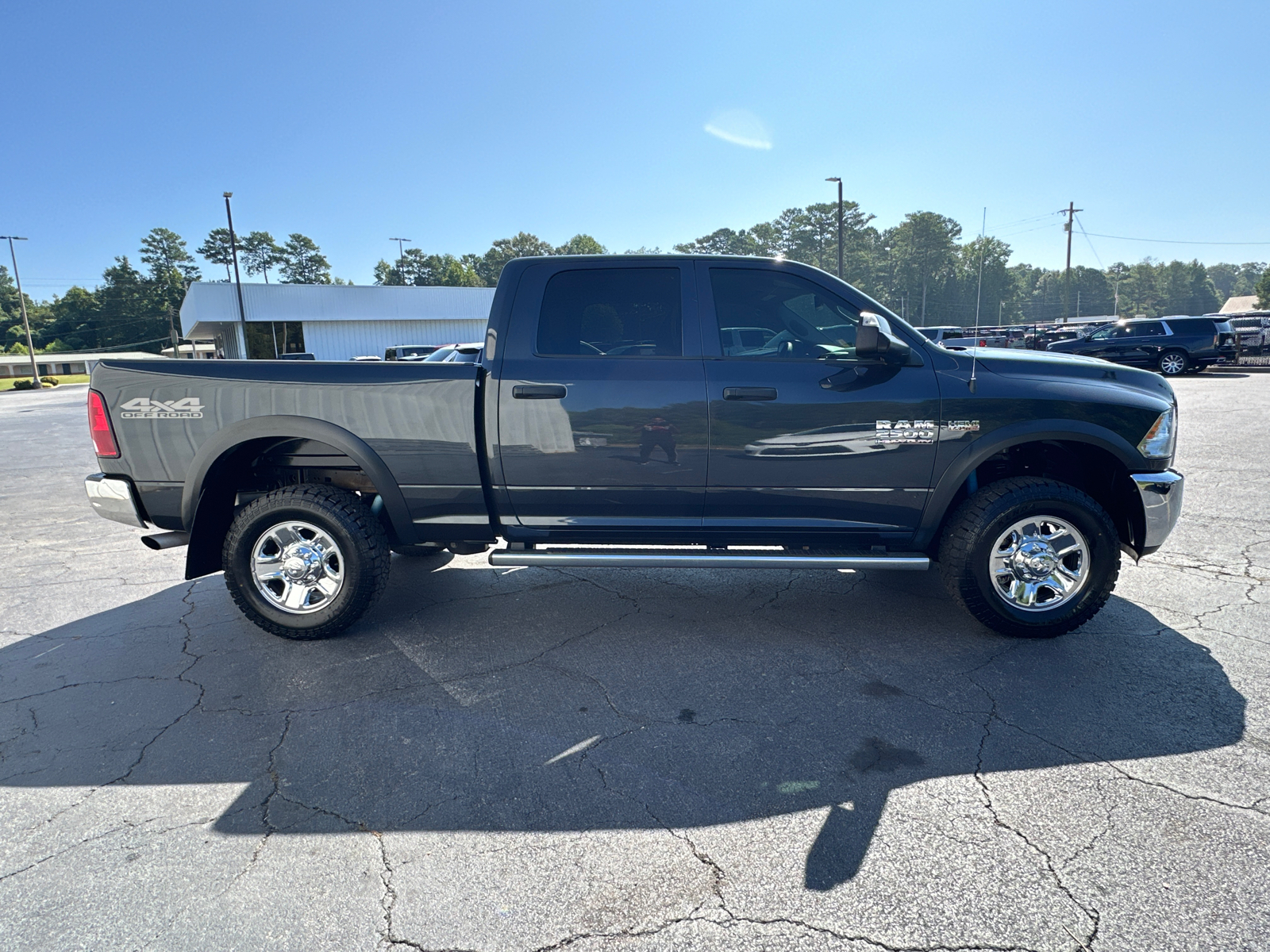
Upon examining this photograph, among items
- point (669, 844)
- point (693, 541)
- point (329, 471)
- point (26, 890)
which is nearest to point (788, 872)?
point (669, 844)

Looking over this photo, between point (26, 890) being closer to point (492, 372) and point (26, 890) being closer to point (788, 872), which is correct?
point (788, 872)

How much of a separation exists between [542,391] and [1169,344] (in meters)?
25.0

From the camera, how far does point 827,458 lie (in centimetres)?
388

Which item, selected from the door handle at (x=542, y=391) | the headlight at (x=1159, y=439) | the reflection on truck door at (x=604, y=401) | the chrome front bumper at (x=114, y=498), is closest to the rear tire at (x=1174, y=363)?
the headlight at (x=1159, y=439)

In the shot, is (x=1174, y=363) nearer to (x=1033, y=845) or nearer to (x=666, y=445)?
(x=666, y=445)

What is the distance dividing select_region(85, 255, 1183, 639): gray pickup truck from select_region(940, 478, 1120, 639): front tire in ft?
0.04

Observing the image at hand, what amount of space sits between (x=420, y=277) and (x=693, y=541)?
135594 millimetres

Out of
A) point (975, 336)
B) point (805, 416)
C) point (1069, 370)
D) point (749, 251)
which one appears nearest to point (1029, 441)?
point (1069, 370)

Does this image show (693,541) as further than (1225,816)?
Yes

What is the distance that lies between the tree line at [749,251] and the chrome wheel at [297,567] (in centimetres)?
8545

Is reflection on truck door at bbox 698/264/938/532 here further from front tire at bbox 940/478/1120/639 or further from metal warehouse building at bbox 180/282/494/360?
metal warehouse building at bbox 180/282/494/360

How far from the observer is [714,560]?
385 centimetres

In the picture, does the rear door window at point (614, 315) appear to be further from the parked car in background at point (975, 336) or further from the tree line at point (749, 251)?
the tree line at point (749, 251)

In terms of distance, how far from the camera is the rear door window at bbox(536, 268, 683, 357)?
156 inches
